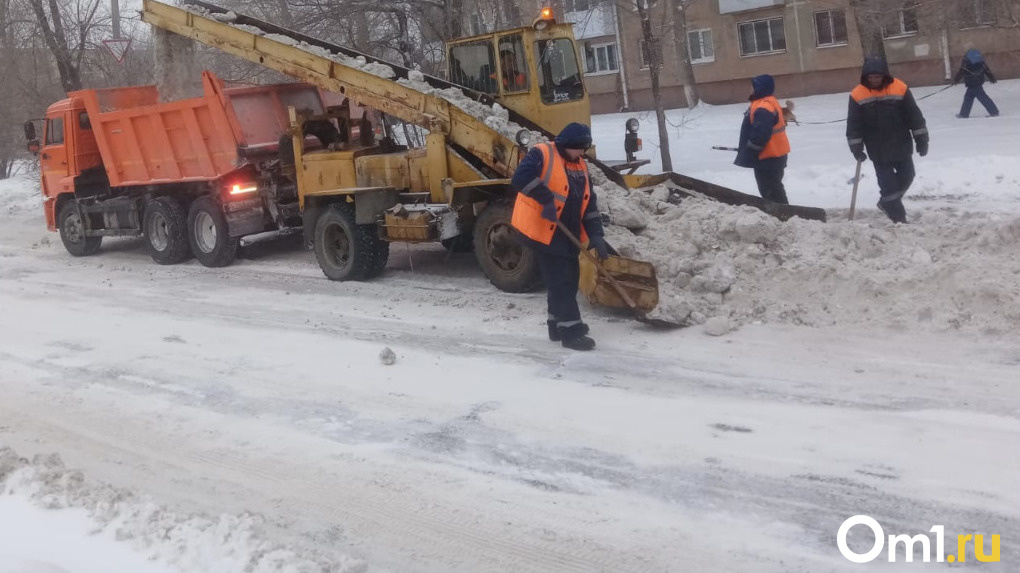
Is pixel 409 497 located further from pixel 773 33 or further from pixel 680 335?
pixel 773 33

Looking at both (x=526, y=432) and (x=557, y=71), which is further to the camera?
(x=557, y=71)

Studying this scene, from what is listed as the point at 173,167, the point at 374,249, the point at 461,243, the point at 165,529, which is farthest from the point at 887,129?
the point at 173,167

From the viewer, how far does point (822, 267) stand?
7.93 m

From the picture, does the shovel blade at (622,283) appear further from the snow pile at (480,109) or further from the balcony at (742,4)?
the balcony at (742,4)

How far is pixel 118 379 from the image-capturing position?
24.7 feet

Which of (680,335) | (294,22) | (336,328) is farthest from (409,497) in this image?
(294,22)

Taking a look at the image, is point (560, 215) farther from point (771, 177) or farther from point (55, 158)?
point (55, 158)

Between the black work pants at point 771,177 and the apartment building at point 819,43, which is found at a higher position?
the apartment building at point 819,43

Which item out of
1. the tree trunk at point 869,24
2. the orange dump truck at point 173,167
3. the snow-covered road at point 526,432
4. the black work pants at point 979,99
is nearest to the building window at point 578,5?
the tree trunk at point 869,24

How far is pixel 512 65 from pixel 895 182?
4035 millimetres

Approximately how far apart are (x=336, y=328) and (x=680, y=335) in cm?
307

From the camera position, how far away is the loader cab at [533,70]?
10039mm

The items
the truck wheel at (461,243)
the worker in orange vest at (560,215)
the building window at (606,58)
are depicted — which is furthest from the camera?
the building window at (606,58)

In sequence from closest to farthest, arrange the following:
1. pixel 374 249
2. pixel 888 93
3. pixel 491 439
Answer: pixel 491 439 → pixel 888 93 → pixel 374 249
